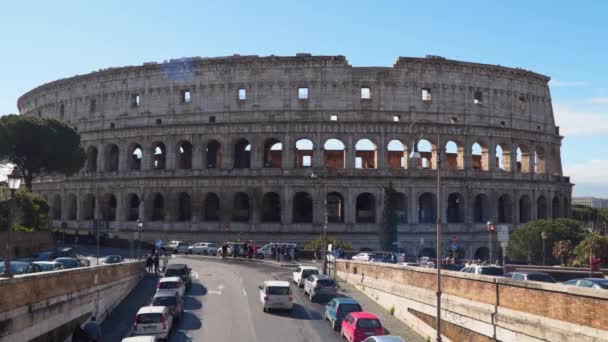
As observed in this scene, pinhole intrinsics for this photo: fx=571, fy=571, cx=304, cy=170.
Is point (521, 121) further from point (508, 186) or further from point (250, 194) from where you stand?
point (250, 194)

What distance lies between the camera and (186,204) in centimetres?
6838

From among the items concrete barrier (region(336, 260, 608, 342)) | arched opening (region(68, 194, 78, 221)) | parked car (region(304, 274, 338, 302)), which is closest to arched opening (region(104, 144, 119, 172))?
arched opening (region(68, 194, 78, 221))

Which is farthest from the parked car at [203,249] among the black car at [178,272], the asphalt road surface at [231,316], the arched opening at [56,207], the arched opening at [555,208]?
the arched opening at [555,208]

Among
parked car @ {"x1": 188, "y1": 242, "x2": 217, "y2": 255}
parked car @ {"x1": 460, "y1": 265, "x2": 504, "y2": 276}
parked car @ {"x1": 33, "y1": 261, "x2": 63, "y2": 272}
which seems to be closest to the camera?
parked car @ {"x1": 33, "y1": 261, "x2": 63, "y2": 272}

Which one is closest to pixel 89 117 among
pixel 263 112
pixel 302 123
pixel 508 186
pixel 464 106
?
pixel 263 112

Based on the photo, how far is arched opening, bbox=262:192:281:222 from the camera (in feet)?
214

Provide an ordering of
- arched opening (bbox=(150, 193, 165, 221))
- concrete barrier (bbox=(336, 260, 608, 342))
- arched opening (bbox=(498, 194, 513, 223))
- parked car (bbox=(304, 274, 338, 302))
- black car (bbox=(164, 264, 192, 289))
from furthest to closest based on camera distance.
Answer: arched opening (bbox=(150, 193, 165, 221)) → arched opening (bbox=(498, 194, 513, 223)) → black car (bbox=(164, 264, 192, 289)) → parked car (bbox=(304, 274, 338, 302)) → concrete barrier (bbox=(336, 260, 608, 342))

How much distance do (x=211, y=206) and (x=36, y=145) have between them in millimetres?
20279

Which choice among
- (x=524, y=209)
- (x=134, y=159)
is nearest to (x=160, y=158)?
(x=134, y=159)

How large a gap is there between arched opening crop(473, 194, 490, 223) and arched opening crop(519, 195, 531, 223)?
16.8ft

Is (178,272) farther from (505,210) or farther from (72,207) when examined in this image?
(72,207)

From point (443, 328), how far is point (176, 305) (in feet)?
38.7

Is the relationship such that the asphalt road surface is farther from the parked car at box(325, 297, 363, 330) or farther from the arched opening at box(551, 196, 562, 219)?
the arched opening at box(551, 196, 562, 219)

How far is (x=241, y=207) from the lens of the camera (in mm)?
66125
